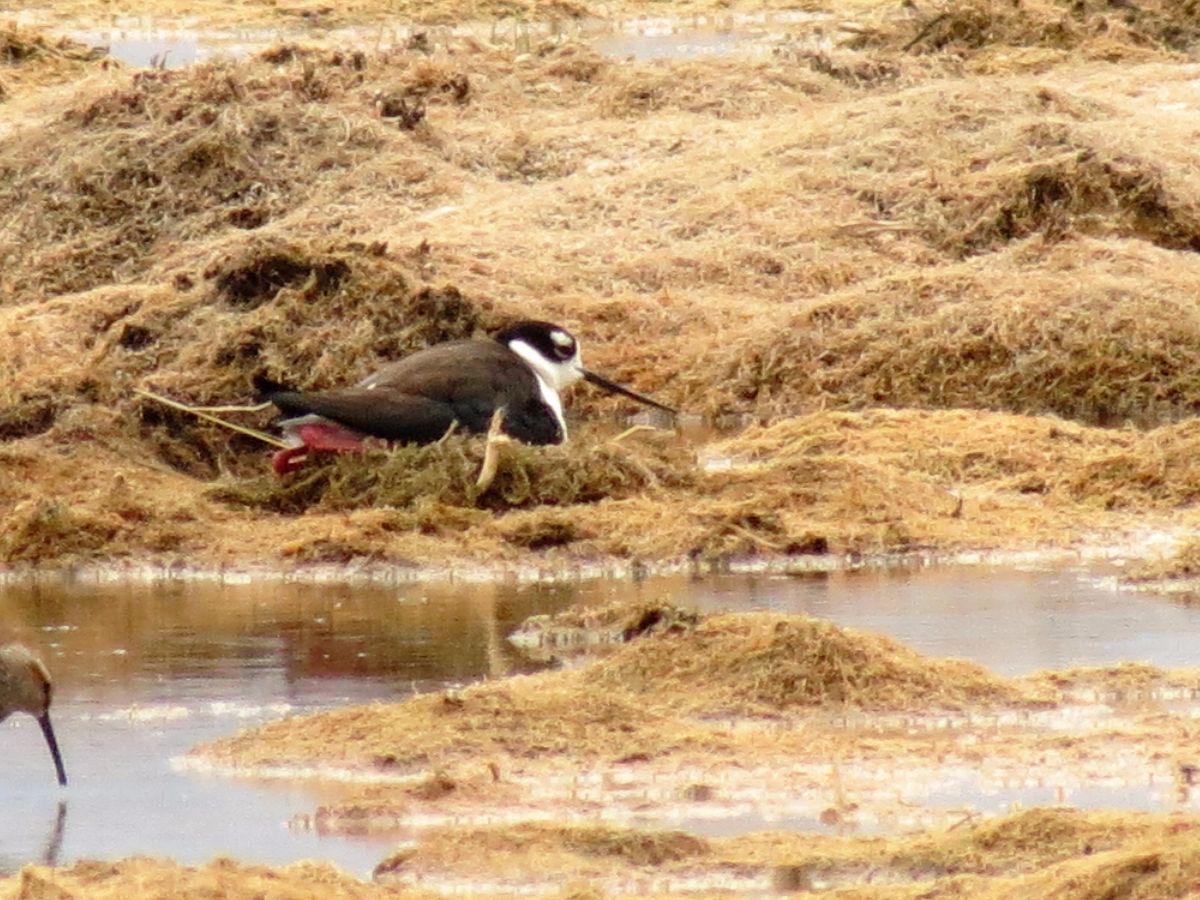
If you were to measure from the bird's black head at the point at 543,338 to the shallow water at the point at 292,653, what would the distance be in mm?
3262

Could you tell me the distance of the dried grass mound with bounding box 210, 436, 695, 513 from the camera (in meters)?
14.0

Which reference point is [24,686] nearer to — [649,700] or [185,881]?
[649,700]

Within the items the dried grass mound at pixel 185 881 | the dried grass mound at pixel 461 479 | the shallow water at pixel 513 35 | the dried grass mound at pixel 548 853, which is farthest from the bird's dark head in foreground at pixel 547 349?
the shallow water at pixel 513 35

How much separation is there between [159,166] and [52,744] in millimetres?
12365

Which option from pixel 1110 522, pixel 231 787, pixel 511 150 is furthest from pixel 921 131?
pixel 231 787

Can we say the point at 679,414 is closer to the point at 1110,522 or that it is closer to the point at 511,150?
the point at 1110,522

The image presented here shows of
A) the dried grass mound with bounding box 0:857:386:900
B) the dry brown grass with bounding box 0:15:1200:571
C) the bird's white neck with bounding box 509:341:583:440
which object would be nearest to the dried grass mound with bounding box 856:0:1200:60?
Result: the dry brown grass with bounding box 0:15:1200:571

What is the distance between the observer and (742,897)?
791cm

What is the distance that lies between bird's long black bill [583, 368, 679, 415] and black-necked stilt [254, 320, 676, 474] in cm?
91

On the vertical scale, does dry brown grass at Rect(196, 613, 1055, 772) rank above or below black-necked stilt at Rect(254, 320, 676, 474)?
above

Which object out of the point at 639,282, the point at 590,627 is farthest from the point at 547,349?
the point at 590,627

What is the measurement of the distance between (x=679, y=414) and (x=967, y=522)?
3.99m

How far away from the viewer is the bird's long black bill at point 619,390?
1657 centimetres

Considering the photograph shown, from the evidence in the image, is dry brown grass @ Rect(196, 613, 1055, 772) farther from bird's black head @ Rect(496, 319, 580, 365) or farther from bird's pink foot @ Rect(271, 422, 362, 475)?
bird's black head @ Rect(496, 319, 580, 365)
